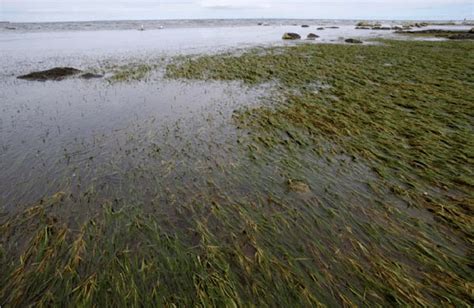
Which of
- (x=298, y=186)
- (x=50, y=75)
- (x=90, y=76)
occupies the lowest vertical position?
(x=298, y=186)

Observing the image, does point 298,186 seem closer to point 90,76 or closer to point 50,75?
point 90,76

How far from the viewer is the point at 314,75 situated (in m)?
18.7

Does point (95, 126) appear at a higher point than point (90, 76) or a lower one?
lower

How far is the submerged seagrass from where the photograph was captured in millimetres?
3820

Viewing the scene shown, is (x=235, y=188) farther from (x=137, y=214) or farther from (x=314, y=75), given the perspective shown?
(x=314, y=75)

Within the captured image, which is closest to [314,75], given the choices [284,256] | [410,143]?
[410,143]

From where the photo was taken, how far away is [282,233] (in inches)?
196

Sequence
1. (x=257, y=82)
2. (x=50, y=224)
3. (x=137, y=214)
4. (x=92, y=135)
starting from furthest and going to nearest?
(x=257, y=82) < (x=92, y=135) < (x=137, y=214) < (x=50, y=224)

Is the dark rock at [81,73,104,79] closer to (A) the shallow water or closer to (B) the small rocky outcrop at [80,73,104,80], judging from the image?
(B) the small rocky outcrop at [80,73,104,80]

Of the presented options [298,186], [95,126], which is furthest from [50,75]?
[298,186]

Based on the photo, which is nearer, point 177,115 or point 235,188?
point 235,188

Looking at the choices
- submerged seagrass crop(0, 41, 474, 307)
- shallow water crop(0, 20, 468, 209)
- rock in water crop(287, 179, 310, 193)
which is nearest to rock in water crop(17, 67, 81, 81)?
shallow water crop(0, 20, 468, 209)

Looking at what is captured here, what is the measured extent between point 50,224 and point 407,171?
30.3 feet

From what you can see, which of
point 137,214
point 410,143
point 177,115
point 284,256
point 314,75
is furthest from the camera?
point 314,75
